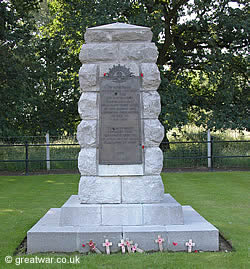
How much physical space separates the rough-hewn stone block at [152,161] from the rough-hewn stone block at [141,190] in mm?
102

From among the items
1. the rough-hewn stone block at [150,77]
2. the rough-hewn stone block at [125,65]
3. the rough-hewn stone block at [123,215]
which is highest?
the rough-hewn stone block at [125,65]

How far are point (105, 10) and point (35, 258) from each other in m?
10.7

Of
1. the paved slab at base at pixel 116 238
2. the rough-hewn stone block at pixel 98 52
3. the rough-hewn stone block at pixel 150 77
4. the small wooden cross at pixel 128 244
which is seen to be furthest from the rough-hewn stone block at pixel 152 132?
the small wooden cross at pixel 128 244

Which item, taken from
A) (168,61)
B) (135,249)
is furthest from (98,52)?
(168,61)

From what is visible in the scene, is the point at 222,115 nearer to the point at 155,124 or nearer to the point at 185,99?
the point at 185,99

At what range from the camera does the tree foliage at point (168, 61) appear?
1395 cm

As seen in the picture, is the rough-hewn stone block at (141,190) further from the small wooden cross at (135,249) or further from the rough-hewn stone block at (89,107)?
the rough-hewn stone block at (89,107)

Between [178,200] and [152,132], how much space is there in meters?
3.40

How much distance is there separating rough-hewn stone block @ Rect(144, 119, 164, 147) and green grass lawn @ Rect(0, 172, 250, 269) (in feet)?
5.11

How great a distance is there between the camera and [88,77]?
5.40 m

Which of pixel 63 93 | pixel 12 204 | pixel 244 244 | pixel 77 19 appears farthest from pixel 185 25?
pixel 244 244

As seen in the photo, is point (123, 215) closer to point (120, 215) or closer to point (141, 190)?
point (120, 215)

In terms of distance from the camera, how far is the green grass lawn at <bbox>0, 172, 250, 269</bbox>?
4.40 meters

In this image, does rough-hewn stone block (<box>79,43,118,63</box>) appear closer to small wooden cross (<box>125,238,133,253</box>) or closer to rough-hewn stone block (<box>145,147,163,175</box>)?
rough-hewn stone block (<box>145,147,163,175</box>)
